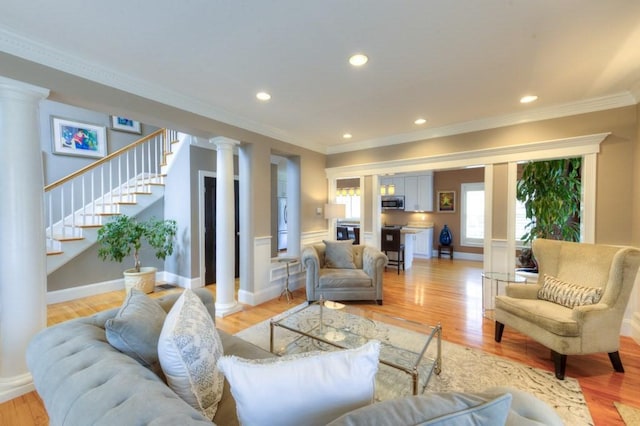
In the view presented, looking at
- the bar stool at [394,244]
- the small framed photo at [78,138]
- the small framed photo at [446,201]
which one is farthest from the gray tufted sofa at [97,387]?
the small framed photo at [446,201]

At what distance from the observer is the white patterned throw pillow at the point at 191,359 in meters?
1.09

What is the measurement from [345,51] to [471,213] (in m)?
6.45

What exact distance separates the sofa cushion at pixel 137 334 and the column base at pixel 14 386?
1552 mm

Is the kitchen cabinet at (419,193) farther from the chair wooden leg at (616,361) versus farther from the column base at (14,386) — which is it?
the column base at (14,386)

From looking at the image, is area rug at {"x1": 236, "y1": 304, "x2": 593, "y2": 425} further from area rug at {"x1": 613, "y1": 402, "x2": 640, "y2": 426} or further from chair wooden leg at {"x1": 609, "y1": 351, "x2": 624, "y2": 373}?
chair wooden leg at {"x1": 609, "y1": 351, "x2": 624, "y2": 373}

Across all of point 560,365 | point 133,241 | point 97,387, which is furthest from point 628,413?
point 133,241

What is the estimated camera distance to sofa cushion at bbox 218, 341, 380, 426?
0.80m

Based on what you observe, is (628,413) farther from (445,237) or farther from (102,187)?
(102,187)

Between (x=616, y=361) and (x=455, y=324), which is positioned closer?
(x=616, y=361)

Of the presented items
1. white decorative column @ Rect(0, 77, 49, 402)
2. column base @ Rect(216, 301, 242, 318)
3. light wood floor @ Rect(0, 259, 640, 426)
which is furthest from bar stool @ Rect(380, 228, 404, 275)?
white decorative column @ Rect(0, 77, 49, 402)

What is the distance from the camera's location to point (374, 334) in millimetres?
2480

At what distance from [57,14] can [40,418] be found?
8.50ft

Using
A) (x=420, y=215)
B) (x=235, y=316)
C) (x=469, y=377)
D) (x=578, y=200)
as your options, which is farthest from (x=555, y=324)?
(x=420, y=215)

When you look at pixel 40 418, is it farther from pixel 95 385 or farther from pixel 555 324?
pixel 555 324
